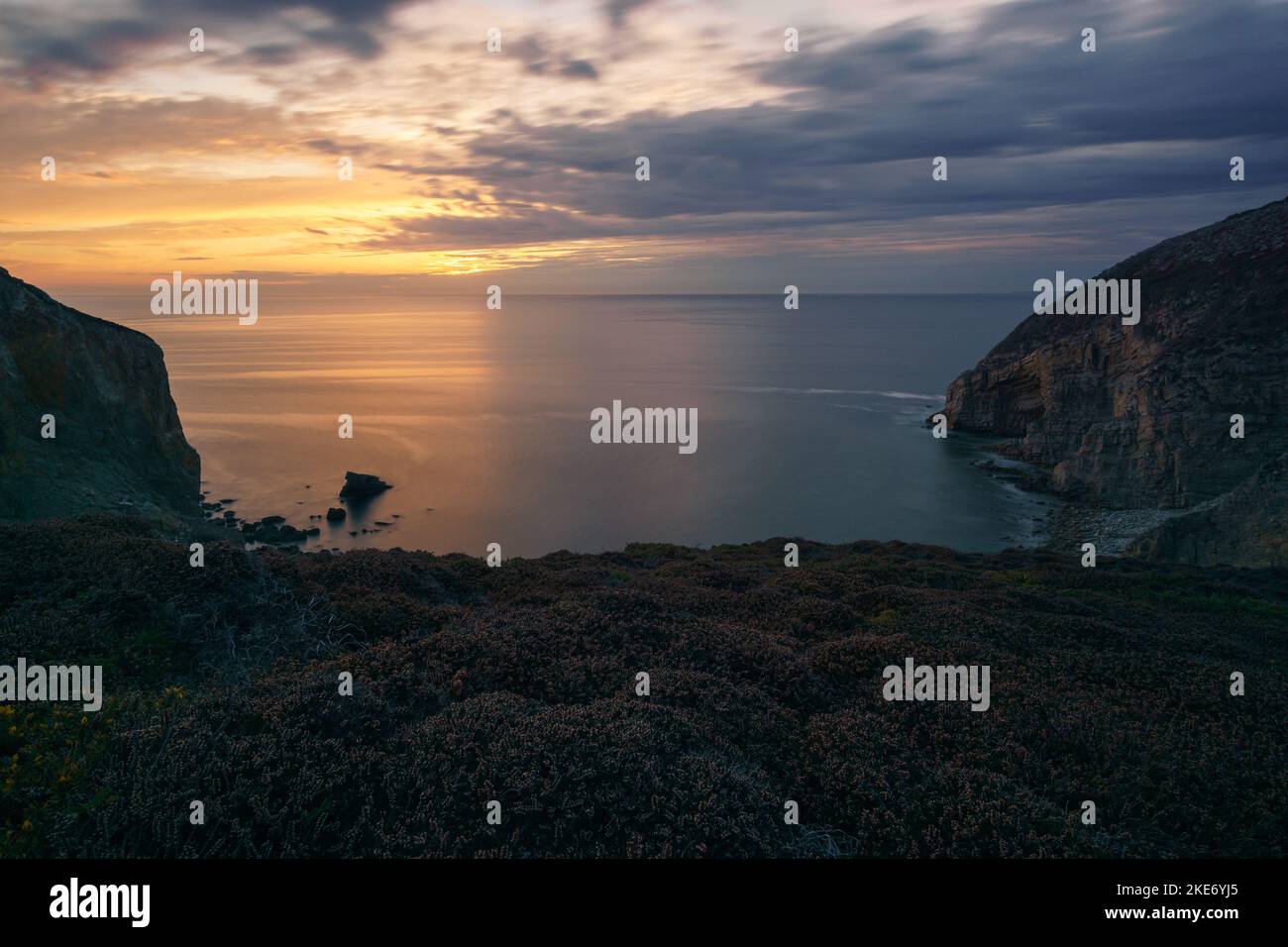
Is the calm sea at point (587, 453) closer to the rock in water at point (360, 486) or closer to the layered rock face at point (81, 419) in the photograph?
the rock in water at point (360, 486)

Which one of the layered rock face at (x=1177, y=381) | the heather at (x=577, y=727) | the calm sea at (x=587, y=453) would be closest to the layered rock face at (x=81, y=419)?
the calm sea at (x=587, y=453)

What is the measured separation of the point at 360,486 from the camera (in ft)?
175

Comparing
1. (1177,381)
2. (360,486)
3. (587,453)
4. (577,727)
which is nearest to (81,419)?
(360,486)

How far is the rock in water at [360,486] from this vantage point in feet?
174

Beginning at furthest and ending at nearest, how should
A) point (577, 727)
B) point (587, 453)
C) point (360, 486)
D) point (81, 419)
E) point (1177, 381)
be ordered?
point (587, 453)
point (360, 486)
point (1177, 381)
point (81, 419)
point (577, 727)

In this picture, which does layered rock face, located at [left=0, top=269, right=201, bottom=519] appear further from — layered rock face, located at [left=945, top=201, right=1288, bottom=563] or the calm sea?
layered rock face, located at [left=945, top=201, right=1288, bottom=563]

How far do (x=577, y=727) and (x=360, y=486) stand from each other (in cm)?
5081

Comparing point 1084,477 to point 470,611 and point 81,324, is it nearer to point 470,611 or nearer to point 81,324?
point 470,611

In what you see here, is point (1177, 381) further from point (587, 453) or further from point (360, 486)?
point (360, 486)

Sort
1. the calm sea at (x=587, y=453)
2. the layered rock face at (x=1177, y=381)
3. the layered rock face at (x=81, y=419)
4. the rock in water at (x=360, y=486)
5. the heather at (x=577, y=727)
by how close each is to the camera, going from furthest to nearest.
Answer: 1. the rock in water at (x=360, y=486)
2. the calm sea at (x=587, y=453)
3. the layered rock face at (x=1177, y=381)
4. the layered rock face at (x=81, y=419)
5. the heather at (x=577, y=727)

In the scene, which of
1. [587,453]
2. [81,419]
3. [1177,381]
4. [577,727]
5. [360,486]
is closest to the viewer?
→ [577,727]

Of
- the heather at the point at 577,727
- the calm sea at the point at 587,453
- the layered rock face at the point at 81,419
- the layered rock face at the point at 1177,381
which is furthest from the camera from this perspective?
the calm sea at the point at 587,453

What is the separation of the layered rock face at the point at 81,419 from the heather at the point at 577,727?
1768 centimetres

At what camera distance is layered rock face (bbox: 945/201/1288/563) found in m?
41.1
